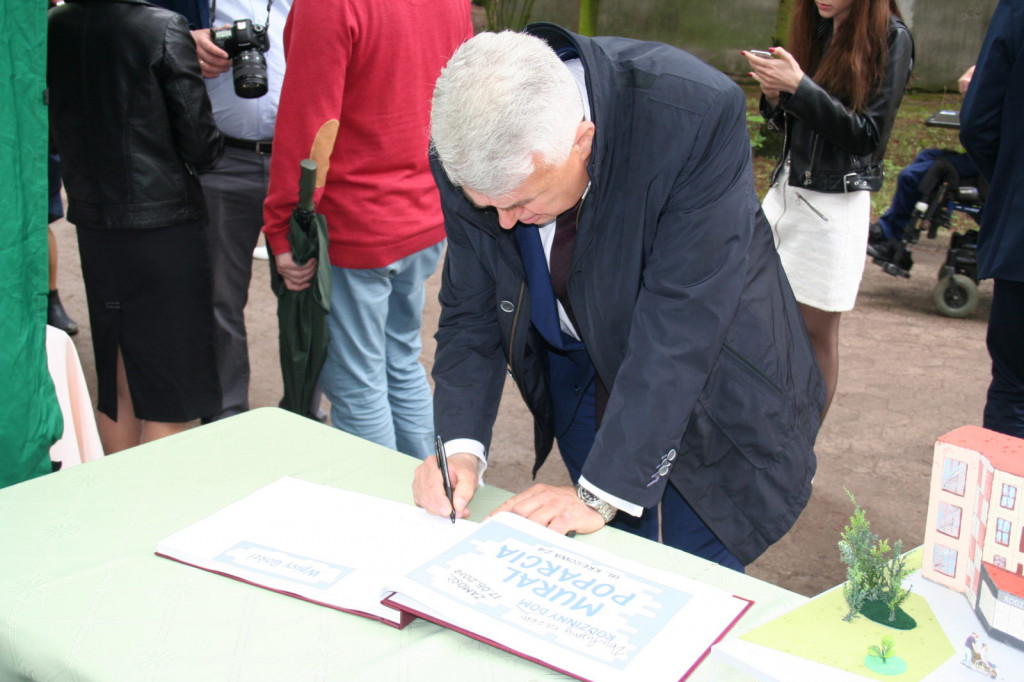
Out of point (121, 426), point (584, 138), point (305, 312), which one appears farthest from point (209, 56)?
point (584, 138)

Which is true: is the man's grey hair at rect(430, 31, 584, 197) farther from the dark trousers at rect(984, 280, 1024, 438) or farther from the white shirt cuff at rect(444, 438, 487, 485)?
the dark trousers at rect(984, 280, 1024, 438)

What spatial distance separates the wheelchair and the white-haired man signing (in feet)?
11.9

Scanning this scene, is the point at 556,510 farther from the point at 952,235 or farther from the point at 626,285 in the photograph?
the point at 952,235

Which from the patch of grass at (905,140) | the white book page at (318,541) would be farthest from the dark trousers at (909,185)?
the white book page at (318,541)

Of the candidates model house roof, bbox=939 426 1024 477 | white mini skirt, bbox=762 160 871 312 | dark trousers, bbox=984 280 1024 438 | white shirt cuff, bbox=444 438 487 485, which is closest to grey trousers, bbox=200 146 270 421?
white shirt cuff, bbox=444 438 487 485

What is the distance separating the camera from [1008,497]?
111 cm

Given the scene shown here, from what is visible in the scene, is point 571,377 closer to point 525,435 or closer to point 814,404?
point 814,404

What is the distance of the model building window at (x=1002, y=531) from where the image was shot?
1116 millimetres

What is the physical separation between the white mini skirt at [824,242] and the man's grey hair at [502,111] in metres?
1.89

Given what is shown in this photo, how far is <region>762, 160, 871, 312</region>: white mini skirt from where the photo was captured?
9.87 feet

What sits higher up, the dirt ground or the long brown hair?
the long brown hair

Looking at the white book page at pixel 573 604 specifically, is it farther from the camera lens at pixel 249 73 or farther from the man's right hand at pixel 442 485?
the camera lens at pixel 249 73

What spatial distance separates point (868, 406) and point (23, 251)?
3.32 metres

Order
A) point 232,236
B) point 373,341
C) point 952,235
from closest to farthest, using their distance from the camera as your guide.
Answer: point 373,341, point 232,236, point 952,235
